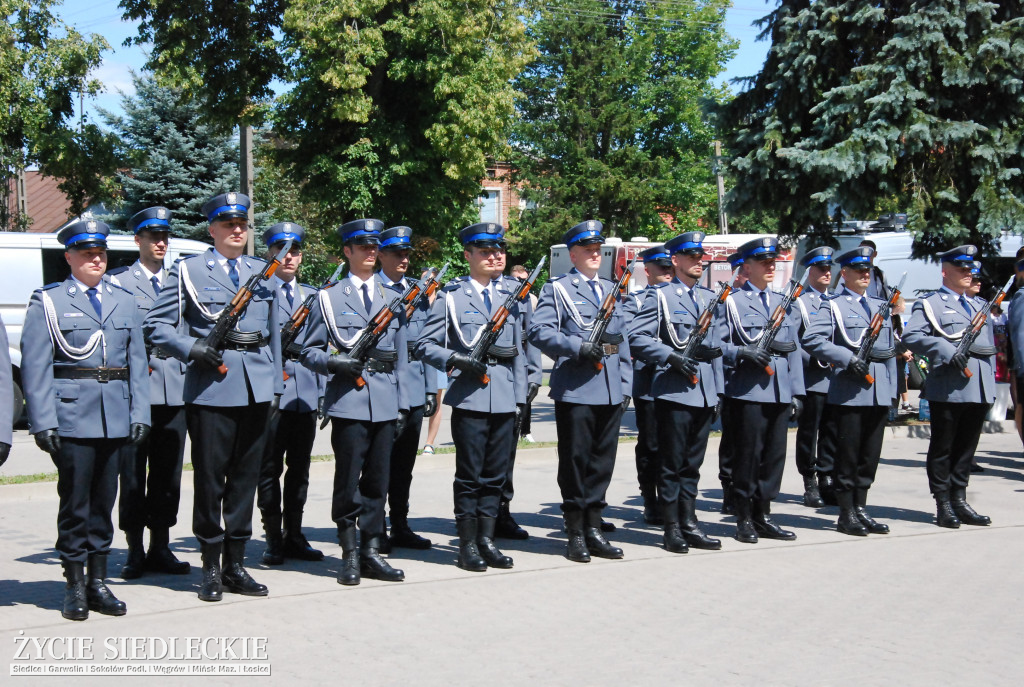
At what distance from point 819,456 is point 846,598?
3.40 metres

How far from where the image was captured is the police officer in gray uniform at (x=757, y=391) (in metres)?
8.52

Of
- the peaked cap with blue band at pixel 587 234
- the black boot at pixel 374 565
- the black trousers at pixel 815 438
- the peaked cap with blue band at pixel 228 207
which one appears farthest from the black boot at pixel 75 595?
the black trousers at pixel 815 438

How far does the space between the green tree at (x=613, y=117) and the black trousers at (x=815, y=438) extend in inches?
1156

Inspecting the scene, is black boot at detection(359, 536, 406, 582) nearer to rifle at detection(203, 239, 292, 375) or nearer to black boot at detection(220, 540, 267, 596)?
black boot at detection(220, 540, 267, 596)

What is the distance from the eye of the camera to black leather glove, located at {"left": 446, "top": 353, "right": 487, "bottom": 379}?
7484 millimetres

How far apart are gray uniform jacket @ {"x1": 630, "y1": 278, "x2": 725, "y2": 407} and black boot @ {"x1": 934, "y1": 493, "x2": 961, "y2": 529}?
7.37 feet

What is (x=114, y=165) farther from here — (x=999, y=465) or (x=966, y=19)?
(x=999, y=465)

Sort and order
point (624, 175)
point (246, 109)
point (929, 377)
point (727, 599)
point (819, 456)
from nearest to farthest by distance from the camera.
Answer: point (727, 599)
point (929, 377)
point (819, 456)
point (246, 109)
point (624, 175)

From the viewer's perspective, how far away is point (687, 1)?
138ft

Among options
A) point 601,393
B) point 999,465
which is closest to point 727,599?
point 601,393

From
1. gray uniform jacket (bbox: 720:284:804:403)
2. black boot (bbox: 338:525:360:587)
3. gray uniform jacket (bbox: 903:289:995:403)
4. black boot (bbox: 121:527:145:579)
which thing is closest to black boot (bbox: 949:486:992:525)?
gray uniform jacket (bbox: 903:289:995:403)

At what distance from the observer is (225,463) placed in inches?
268

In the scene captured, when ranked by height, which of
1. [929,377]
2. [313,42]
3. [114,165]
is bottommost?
[929,377]

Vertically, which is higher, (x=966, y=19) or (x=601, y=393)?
(x=966, y=19)
